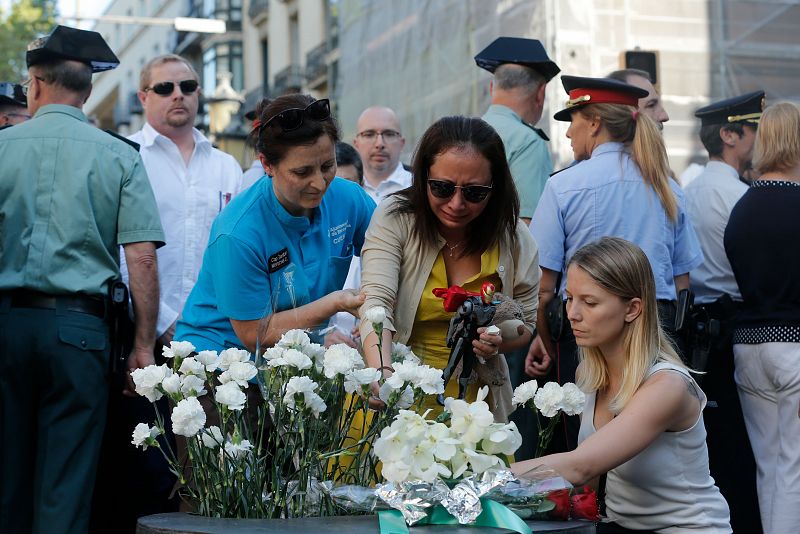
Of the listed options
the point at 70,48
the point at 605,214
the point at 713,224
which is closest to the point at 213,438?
the point at 605,214

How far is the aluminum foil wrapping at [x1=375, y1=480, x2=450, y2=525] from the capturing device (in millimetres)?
2484

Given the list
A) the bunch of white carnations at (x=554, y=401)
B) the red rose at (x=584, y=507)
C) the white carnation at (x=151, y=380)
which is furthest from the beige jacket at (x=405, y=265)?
the red rose at (x=584, y=507)

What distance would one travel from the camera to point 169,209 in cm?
586

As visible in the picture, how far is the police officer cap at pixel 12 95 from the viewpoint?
6.98 m

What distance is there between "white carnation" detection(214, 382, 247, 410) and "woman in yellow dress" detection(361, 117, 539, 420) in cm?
103

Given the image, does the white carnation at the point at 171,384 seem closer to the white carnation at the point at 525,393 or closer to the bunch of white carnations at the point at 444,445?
the bunch of white carnations at the point at 444,445

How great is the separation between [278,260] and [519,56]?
2.60m

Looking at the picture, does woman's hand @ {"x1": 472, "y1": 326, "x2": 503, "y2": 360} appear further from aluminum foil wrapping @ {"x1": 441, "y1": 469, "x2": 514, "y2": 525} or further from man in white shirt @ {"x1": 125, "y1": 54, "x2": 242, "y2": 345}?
man in white shirt @ {"x1": 125, "y1": 54, "x2": 242, "y2": 345}

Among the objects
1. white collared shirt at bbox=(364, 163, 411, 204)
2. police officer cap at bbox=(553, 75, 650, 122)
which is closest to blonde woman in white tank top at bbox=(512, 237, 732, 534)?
police officer cap at bbox=(553, 75, 650, 122)

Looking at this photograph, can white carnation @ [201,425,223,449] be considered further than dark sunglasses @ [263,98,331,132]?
No

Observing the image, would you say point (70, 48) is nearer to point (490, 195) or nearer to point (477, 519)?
point (490, 195)

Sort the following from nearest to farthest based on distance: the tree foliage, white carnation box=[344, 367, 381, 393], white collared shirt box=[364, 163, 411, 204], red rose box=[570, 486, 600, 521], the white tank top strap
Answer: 1. red rose box=[570, 486, 600, 521]
2. white carnation box=[344, 367, 381, 393]
3. the white tank top strap
4. white collared shirt box=[364, 163, 411, 204]
5. the tree foliage

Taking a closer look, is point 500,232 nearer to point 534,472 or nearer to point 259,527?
point 534,472

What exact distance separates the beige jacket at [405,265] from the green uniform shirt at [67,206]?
1.46 metres
